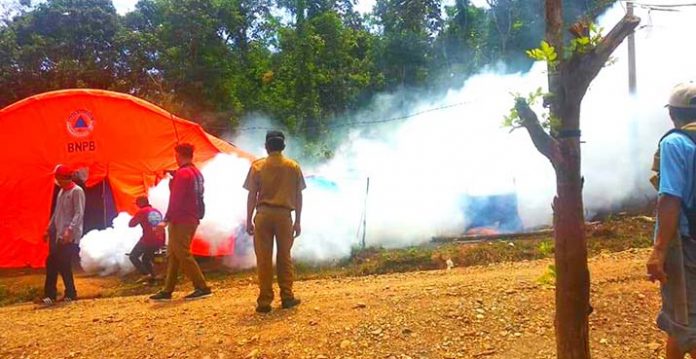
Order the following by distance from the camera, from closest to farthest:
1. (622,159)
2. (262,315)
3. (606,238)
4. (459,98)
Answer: (262,315) < (606,238) < (622,159) < (459,98)

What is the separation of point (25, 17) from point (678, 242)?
77.1 feet

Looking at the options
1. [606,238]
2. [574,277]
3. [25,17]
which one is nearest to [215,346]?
[574,277]

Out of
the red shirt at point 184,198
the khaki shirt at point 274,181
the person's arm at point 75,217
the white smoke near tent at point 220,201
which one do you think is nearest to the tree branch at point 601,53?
the khaki shirt at point 274,181

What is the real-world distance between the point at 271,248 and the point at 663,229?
147 inches

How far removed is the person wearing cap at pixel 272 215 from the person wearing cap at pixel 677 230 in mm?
3534

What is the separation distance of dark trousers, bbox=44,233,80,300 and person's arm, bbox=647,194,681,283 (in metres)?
6.43

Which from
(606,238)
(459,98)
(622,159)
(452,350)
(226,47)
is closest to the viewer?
(452,350)

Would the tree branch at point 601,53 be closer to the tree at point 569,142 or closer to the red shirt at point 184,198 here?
the tree at point 569,142

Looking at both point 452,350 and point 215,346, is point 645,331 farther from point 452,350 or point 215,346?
point 215,346

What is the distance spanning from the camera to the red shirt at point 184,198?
6781 millimetres

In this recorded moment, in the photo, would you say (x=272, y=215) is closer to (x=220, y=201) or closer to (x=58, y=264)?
(x=58, y=264)

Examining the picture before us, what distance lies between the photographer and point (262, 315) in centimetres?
586

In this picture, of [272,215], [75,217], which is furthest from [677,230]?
[75,217]

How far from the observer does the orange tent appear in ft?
37.7
